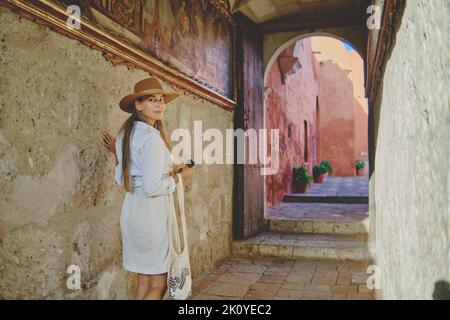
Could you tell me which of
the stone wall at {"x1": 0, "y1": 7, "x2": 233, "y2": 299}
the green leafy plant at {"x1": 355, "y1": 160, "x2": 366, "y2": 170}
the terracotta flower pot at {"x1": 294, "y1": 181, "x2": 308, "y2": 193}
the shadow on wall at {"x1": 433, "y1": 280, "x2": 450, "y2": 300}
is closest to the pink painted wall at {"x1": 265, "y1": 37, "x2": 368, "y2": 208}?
the green leafy plant at {"x1": 355, "y1": 160, "x2": 366, "y2": 170}

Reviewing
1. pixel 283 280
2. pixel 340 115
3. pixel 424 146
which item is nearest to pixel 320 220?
pixel 283 280

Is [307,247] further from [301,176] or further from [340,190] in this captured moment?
[340,190]

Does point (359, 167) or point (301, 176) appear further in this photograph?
point (359, 167)

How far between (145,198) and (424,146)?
156cm

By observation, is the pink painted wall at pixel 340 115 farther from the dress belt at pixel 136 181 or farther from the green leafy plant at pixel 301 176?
the dress belt at pixel 136 181

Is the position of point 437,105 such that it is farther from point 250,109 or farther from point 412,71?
point 250,109

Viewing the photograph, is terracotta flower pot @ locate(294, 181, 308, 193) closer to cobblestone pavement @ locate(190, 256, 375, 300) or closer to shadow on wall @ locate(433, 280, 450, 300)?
cobblestone pavement @ locate(190, 256, 375, 300)

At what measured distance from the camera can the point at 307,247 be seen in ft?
17.5

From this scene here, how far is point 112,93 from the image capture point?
9.50 feet

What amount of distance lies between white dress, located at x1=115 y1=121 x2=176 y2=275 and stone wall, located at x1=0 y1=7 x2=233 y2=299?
1.23 ft

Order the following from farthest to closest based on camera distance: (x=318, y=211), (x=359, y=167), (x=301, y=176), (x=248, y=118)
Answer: (x=359, y=167) < (x=301, y=176) < (x=318, y=211) < (x=248, y=118)

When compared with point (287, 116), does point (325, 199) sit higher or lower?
lower

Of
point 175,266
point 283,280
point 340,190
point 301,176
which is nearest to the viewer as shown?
point 175,266

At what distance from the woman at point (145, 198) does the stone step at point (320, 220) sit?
4215 millimetres
